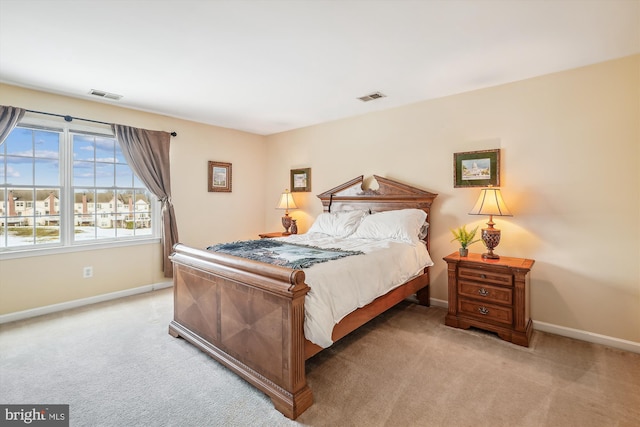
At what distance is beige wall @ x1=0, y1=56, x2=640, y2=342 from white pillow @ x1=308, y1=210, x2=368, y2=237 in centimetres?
60

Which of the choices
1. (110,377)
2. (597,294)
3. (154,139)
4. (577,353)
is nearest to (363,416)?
(110,377)

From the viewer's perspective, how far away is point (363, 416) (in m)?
1.78

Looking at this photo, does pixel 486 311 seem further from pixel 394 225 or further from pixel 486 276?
pixel 394 225

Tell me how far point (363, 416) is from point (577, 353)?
1.97 meters

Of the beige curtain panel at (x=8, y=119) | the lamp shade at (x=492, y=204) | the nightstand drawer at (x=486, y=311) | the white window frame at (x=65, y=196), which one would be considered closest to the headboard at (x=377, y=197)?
the lamp shade at (x=492, y=204)

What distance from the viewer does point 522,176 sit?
9.88ft

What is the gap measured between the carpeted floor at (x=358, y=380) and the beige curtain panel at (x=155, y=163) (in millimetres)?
1526

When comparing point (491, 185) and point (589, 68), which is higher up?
point (589, 68)

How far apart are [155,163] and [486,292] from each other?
4178 millimetres

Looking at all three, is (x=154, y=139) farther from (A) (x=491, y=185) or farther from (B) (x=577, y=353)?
(B) (x=577, y=353)

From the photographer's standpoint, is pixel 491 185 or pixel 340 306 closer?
pixel 340 306

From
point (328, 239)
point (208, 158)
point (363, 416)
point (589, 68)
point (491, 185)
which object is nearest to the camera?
point (363, 416)

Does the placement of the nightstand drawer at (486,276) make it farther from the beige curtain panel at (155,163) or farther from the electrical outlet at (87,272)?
the electrical outlet at (87,272)

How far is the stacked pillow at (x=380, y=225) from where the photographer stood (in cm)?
Result: 339
